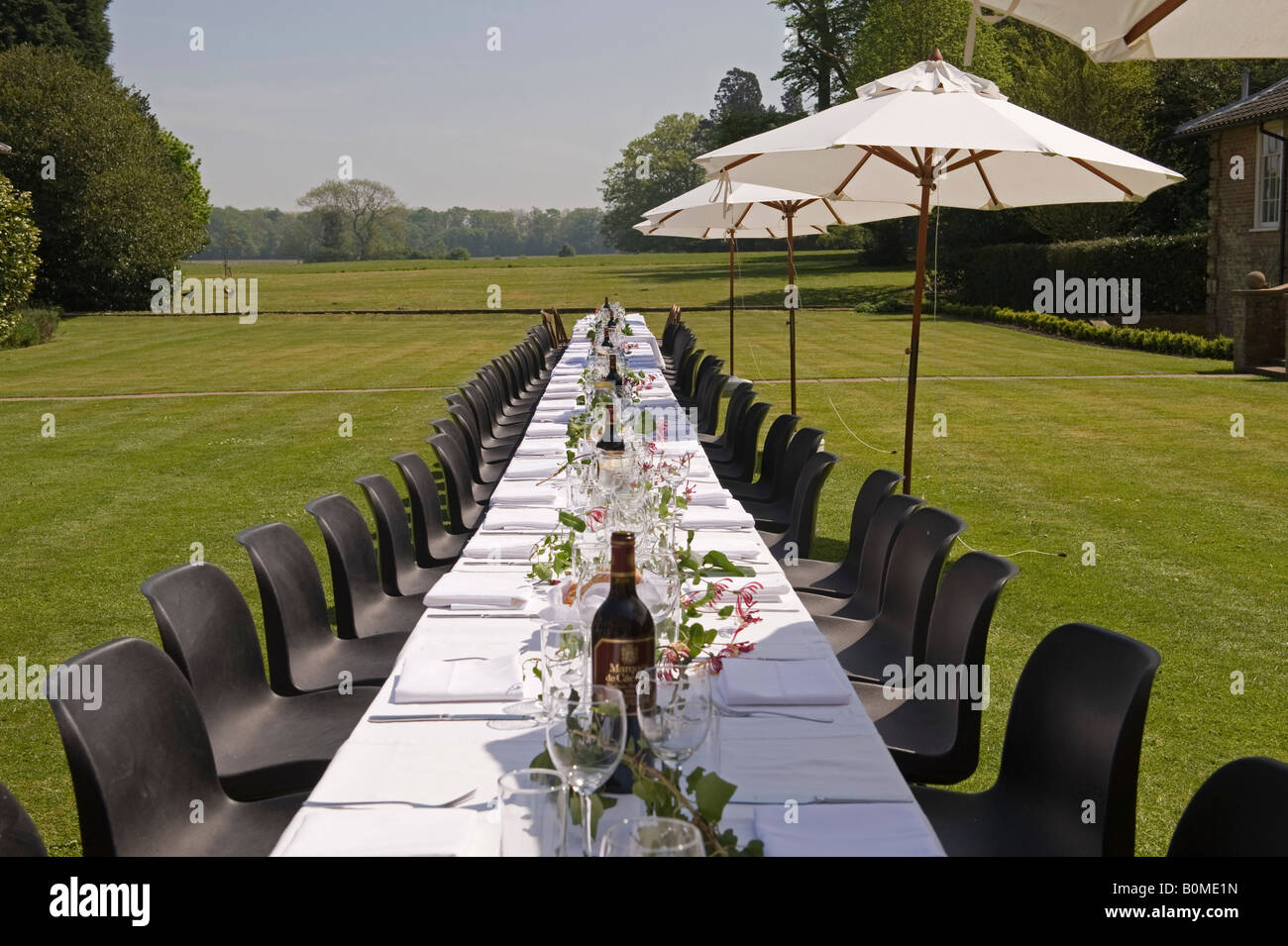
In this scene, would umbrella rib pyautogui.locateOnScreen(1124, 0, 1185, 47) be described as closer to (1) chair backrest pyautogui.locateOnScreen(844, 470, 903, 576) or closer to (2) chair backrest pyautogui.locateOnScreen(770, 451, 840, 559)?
(1) chair backrest pyautogui.locateOnScreen(844, 470, 903, 576)

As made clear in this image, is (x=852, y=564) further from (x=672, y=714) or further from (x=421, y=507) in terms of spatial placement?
(x=672, y=714)

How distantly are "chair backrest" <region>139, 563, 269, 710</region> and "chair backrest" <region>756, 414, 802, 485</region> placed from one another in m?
4.67

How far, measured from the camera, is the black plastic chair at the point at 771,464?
8.39m

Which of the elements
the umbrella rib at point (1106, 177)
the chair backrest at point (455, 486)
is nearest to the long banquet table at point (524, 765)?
the chair backrest at point (455, 486)

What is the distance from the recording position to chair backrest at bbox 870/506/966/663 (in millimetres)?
4715

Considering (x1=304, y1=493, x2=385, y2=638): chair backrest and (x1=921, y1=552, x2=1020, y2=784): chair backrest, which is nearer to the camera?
(x1=921, y1=552, x2=1020, y2=784): chair backrest

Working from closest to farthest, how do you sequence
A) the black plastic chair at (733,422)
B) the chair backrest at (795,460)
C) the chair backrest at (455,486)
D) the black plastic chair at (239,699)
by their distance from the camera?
the black plastic chair at (239,699) < the chair backrest at (455,486) < the chair backrest at (795,460) < the black plastic chair at (733,422)

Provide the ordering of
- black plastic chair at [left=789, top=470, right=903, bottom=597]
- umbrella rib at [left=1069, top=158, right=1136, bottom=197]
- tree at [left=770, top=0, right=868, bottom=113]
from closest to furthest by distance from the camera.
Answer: black plastic chair at [left=789, top=470, right=903, bottom=597]
umbrella rib at [left=1069, top=158, right=1136, bottom=197]
tree at [left=770, top=0, right=868, bottom=113]

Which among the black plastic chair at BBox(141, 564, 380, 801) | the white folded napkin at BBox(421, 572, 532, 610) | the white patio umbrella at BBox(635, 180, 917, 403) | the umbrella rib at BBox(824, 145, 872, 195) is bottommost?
the black plastic chair at BBox(141, 564, 380, 801)

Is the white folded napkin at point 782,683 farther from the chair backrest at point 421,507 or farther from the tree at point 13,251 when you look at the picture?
the tree at point 13,251

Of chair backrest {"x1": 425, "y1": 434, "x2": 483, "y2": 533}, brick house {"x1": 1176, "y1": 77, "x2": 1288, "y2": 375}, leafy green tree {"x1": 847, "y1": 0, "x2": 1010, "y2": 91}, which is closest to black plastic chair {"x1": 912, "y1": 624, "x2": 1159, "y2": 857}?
chair backrest {"x1": 425, "y1": 434, "x2": 483, "y2": 533}

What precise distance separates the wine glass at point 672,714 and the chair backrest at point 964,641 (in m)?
1.93


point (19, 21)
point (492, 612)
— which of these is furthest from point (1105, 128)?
point (19, 21)
